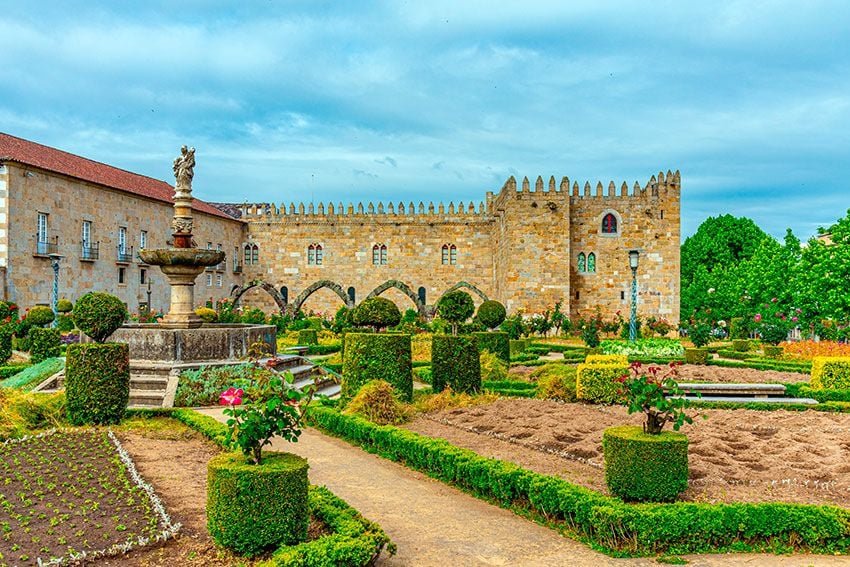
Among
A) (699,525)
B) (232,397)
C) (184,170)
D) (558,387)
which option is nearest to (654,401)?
(699,525)

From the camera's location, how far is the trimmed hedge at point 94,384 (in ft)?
31.3

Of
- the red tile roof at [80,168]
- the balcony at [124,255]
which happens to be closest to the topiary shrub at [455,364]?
the red tile roof at [80,168]

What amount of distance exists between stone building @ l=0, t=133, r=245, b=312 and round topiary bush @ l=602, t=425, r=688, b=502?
845 inches

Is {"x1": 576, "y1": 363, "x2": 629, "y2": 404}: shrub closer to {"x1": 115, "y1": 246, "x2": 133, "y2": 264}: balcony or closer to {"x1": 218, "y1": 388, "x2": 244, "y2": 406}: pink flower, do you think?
{"x1": 218, "y1": 388, "x2": 244, "y2": 406}: pink flower

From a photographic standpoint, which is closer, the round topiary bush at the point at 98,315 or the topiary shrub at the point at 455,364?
the round topiary bush at the point at 98,315

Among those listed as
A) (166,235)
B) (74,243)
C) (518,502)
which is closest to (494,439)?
(518,502)

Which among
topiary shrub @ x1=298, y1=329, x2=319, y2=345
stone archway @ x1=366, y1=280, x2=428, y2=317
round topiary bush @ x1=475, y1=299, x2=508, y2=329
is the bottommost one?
topiary shrub @ x1=298, y1=329, x2=319, y2=345

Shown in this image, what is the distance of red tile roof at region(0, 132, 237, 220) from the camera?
74.9 ft

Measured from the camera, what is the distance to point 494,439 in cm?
868

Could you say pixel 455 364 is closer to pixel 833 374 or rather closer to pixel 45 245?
pixel 833 374

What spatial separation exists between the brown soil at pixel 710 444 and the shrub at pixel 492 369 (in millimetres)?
2402

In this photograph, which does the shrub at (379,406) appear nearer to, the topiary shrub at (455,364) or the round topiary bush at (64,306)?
the topiary shrub at (455,364)

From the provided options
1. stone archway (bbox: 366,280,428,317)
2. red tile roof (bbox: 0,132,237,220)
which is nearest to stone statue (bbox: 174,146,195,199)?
red tile roof (bbox: 0,132,237,220)

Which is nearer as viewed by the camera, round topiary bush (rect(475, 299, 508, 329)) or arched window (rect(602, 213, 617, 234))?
round topiary bush (rect(475, 299, 508, 329))
